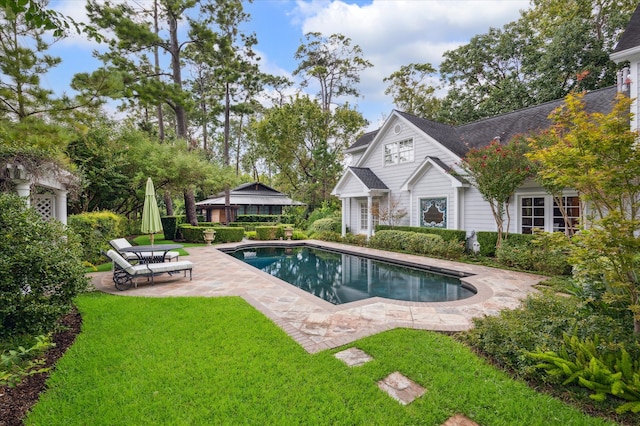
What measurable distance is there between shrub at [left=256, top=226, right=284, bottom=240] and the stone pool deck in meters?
9.42

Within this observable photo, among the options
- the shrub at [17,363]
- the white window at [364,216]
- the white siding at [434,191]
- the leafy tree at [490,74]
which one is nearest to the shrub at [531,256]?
the white siding at [434,191]

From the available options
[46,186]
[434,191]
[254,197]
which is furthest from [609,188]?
[254,197]

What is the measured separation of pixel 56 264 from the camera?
4293 mm

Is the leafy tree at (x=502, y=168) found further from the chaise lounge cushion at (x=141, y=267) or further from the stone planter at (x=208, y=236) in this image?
the stone planter at (x=208, y=236)

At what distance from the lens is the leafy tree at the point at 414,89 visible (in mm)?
26875

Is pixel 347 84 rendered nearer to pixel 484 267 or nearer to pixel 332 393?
pixel 484 267

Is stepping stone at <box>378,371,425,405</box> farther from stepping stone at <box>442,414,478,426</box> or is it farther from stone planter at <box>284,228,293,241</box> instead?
stone planter at <box>284,228,293,241</box>

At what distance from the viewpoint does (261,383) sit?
3.25m

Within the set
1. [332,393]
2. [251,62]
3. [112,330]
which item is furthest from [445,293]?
[251,62]

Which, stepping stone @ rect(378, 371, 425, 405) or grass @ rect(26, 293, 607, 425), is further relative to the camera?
stepping stone @ rect(378, 371, 425, 405)

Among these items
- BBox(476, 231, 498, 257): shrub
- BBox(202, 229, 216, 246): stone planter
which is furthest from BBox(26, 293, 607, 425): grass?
BBox(202, 229, 216, 246): stone planter

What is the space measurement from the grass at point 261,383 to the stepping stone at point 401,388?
8 cm

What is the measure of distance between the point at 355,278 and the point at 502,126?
11.4 m

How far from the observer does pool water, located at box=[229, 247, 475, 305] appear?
782 cm
